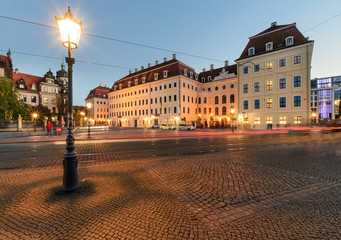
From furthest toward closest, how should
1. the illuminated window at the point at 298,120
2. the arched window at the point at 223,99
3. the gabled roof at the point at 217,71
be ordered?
the arched window at the point at 223,99 → the gabled roof at the point at 217,71 → the illuminated window at the point at 298,120

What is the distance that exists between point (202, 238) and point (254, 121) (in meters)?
37.3

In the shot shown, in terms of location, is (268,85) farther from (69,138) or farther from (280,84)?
(69,138)

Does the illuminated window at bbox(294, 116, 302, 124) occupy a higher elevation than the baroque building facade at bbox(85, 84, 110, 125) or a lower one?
lower

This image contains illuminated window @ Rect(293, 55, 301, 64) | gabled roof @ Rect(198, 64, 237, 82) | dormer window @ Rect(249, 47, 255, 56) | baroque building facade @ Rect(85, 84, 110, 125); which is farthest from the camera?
baroque building facade @ Rect(85, 84, 110, 125)

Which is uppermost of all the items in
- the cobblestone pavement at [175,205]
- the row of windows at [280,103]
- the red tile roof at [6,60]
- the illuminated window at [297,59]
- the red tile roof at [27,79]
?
the red tile roof at [6,60]

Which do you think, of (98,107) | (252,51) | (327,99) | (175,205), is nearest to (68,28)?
(175,205)

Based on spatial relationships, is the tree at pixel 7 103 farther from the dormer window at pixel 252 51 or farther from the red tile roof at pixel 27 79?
the dormer window at pixel 252 51

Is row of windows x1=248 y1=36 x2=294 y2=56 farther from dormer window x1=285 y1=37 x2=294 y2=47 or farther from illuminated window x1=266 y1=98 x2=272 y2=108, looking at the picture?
illuminated window x1=266 y1=98 x2=272 y2=108

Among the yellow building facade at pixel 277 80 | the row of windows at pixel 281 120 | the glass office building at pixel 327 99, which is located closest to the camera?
the yellow building facade at pixel 277 80

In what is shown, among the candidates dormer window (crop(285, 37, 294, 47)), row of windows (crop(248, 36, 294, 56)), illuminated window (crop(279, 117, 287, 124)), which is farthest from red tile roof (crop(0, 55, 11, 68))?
illuminated window (crop(279, 117, 287, 124))

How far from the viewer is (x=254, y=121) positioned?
34781 mm

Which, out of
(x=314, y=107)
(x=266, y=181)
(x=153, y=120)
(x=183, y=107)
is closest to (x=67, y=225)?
(x=266, y=181)

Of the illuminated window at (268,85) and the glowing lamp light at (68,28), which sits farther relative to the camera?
the illuminated window at (268,85)

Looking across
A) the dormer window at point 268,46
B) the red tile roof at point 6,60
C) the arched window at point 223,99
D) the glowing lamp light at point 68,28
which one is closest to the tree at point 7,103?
the red tile roof at point 6,60
